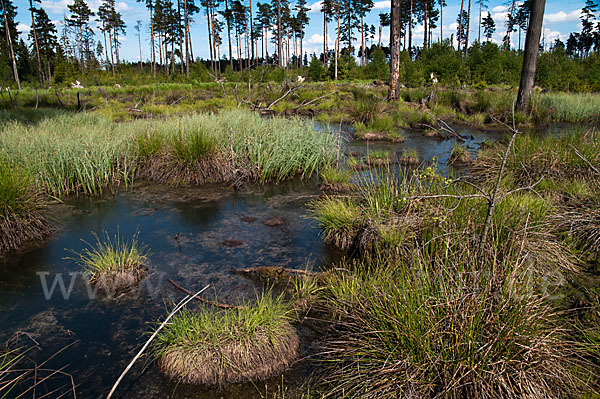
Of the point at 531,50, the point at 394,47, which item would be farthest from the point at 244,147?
the point at 394,47

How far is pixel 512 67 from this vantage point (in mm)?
27547

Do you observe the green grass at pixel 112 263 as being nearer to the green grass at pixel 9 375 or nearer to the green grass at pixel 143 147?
the green grass at pixel 9 375

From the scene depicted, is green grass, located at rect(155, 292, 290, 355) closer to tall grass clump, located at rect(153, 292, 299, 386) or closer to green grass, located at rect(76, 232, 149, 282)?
tall grass clump, located at rect(153, 292, 299, 386)

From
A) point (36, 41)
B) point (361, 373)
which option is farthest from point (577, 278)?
point (36, 41)

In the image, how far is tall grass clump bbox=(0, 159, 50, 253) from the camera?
505cm

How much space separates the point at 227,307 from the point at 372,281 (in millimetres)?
1300

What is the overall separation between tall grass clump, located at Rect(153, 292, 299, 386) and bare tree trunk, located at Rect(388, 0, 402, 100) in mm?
15872

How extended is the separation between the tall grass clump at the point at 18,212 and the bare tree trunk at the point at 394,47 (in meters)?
14.7

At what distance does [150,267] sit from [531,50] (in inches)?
491

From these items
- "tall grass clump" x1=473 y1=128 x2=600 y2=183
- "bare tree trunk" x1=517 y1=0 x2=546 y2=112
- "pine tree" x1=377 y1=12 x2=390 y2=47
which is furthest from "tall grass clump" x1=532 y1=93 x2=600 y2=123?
"pine tree" x1=377 y1=12 x2=390 y2=47

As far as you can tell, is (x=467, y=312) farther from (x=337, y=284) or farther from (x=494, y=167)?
(x=494, y=167)

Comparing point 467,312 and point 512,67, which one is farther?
point 512,67

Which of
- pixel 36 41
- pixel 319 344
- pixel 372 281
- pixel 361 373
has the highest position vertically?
pixel 36 41

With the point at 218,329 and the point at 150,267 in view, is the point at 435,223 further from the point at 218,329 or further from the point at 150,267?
the point at 150,267
